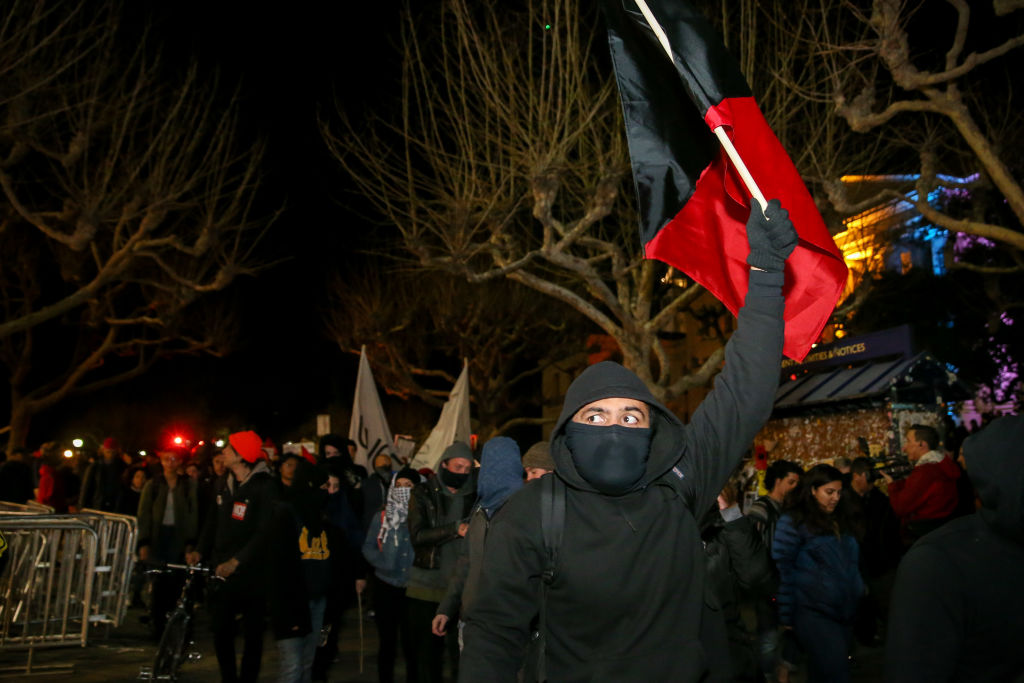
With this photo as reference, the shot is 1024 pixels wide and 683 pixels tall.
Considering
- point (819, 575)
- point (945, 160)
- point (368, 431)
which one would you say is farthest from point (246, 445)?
point (945, 160)

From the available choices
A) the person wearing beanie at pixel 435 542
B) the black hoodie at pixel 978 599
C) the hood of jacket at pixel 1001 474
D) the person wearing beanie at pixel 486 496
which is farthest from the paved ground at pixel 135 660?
the hood of jacket at pixel 1001 474

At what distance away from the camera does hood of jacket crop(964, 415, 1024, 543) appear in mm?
2592

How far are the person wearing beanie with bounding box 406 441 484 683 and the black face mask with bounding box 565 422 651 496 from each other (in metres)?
4.33

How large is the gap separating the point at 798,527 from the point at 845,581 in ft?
1.41

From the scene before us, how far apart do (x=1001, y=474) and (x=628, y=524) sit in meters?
0.96

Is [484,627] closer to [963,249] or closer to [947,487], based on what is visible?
[947,487]

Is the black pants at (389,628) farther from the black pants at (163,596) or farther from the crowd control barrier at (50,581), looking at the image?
the black pants at (163,596)

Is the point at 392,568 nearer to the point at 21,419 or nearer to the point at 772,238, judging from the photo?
the point at 772,238

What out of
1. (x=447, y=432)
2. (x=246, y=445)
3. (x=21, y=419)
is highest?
(x=21, y=419)

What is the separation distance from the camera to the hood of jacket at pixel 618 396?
299 centimetres

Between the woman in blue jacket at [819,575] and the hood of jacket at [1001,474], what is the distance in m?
3.57

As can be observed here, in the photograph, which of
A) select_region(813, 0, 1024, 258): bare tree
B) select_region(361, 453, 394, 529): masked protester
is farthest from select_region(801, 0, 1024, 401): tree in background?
select_region(361, 453, 394, 529): masked protester

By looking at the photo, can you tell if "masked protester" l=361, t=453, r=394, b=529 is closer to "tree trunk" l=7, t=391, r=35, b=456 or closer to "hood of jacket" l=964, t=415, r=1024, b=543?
"hood of jacket" l=964, t=415, r=1024, b=543

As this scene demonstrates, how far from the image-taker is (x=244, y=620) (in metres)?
7.30
